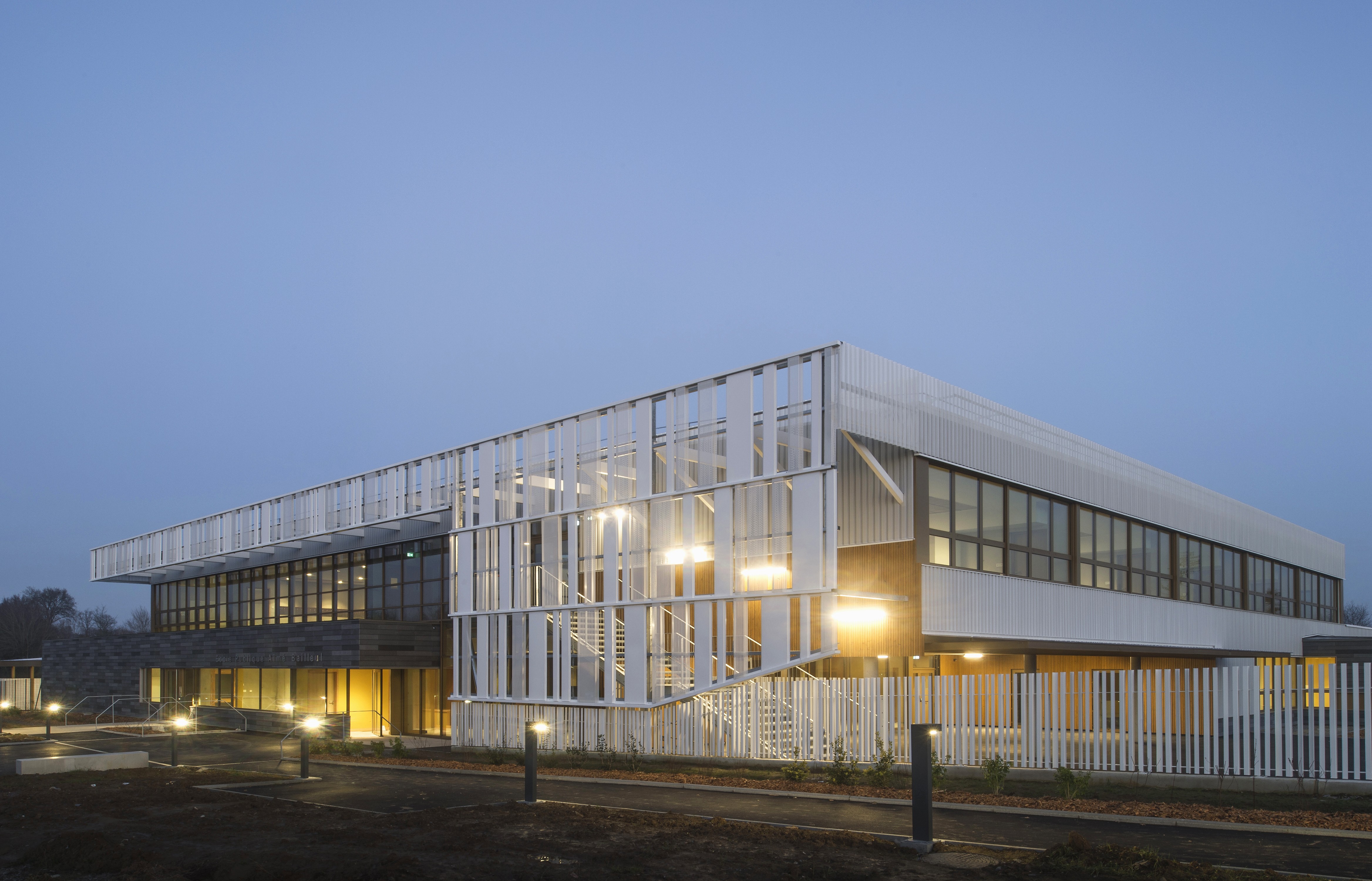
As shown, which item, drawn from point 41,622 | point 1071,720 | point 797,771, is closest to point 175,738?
point 797,771

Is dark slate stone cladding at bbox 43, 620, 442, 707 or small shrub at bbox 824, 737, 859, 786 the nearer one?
small shrub at bbox 824, 737, 859, 786

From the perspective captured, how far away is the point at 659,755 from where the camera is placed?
2356 centimetres

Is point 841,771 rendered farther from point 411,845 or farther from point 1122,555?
point 1122,555

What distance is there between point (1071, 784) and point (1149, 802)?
3.26 feet

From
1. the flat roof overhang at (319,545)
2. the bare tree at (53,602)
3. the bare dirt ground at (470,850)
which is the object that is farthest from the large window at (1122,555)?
the bare tree at (53,602)

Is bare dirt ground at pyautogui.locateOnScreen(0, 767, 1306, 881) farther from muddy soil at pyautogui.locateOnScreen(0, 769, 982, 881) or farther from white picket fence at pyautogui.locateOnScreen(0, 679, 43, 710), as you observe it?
white picket fence at pyautogui.locateOnScreen(0, 679, 43, 710)

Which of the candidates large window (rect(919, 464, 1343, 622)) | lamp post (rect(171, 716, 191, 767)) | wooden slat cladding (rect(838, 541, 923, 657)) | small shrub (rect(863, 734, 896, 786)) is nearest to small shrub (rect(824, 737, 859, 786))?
small shrub (rect(863, 734, 896, 786))

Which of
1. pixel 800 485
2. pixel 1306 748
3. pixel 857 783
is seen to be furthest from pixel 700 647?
pixel 1306 748

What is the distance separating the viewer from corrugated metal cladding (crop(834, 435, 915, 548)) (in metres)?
23.4

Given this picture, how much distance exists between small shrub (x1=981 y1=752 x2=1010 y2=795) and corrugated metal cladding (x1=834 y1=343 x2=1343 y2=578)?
7.28 m

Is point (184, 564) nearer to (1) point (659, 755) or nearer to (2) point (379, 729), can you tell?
(2) point (379, 729)

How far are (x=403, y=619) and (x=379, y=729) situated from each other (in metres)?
3.57

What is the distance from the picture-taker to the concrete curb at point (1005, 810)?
11766mm

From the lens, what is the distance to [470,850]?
10.8 m
